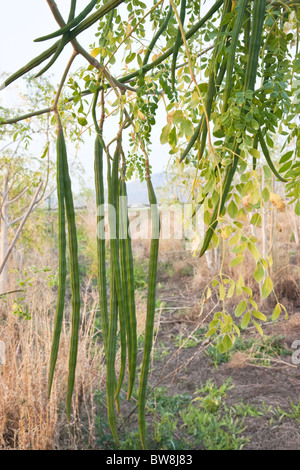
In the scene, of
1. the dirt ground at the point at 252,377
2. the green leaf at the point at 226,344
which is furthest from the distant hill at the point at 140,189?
the dirt ground at the point at 252,377

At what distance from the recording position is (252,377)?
2.33 m

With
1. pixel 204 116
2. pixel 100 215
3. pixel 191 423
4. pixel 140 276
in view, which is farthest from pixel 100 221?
pixel 140 276

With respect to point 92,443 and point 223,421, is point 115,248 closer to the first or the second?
point 92,443

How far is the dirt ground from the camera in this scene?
1805 millimetres

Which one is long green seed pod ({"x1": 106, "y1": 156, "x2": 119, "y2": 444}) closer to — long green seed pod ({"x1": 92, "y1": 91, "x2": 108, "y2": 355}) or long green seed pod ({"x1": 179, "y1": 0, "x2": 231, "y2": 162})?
long green seed pod ({"x1": 92, "y1": 91, "x2": 108, "y2": 355})

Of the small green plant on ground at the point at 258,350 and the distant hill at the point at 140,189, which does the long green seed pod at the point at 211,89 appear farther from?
the small green plant on ground at the point at 258,350

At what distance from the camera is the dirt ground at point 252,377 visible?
1805 millimetres

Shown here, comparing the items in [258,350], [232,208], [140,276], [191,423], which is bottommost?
[191,423]

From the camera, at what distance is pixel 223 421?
6.15ft

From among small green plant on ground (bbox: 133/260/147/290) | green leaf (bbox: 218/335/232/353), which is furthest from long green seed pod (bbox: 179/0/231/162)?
small green plant on ground (bbox: 133/260/147/290)

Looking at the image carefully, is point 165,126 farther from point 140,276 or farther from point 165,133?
point 140,276

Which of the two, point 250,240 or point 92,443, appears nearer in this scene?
point 250,240

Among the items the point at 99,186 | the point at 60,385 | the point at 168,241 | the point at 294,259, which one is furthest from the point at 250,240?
the point at 168,241

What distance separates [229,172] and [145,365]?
30cm
